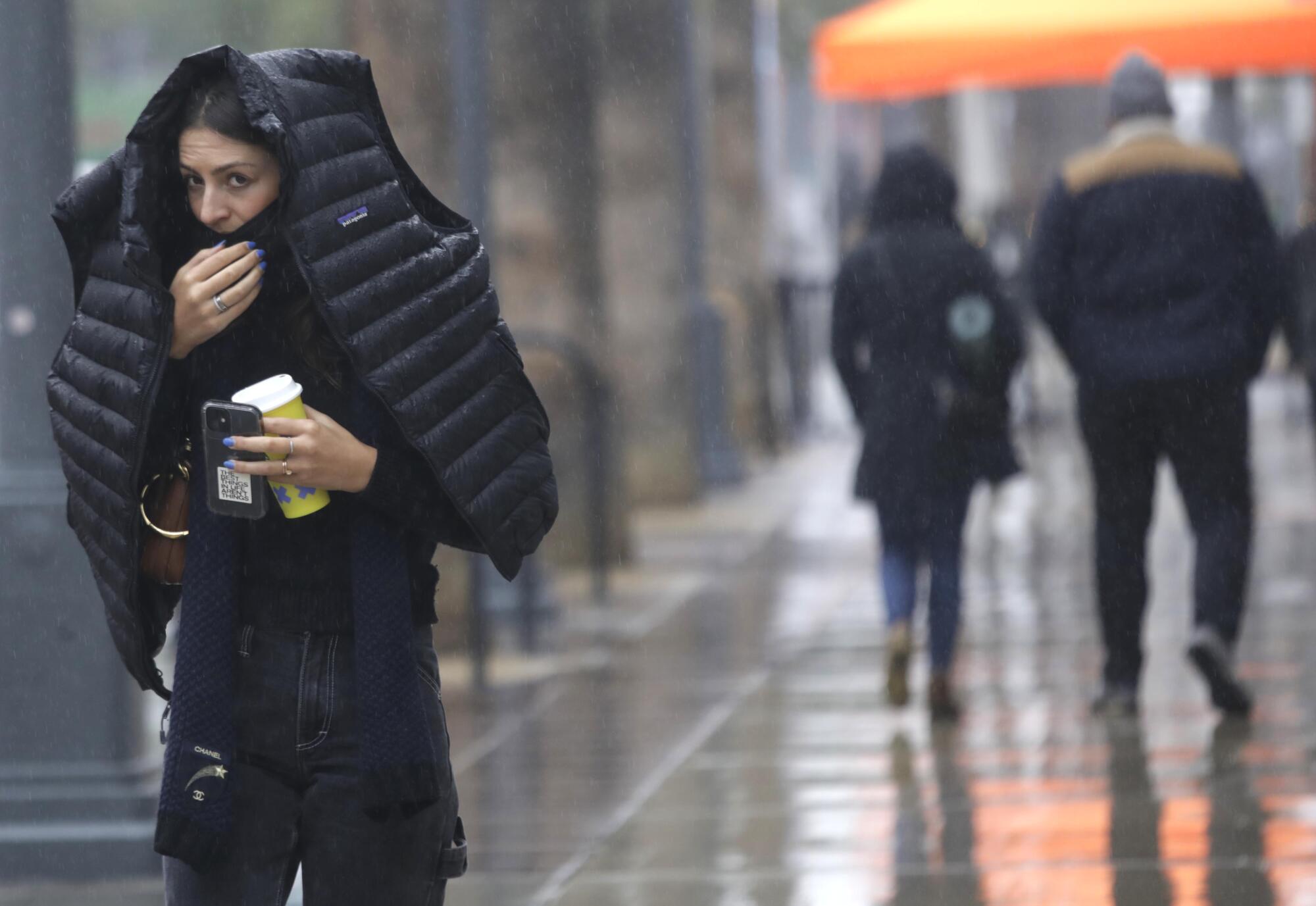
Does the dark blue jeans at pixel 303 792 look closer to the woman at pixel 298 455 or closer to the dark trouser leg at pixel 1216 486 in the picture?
the woman at pixel 298 455

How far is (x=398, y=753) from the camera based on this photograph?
10.6ft

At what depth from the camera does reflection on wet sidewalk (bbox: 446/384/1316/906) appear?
18.8 feet

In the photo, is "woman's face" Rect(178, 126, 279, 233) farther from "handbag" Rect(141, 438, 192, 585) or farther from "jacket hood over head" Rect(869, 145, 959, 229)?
"jacket hood over head" Rect(869, 145, 959, 229)

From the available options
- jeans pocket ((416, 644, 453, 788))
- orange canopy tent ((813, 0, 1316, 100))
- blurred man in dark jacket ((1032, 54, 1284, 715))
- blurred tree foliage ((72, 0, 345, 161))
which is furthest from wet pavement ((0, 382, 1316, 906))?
blurred tree foliage ((72, 0, 345, 161))

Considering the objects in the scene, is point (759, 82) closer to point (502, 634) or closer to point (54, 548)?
point (502, 634)

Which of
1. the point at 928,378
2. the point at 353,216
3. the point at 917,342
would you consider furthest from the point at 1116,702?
the point at 353,216

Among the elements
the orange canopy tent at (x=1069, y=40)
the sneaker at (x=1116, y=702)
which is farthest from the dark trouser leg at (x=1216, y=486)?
the orange canopy tent at (x=1069, y=40)

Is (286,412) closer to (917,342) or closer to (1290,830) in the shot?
(1290,830)

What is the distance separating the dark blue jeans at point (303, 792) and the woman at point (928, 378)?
4.71 metres

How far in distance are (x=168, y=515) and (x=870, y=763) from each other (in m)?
4.11

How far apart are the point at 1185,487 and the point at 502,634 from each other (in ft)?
12.4

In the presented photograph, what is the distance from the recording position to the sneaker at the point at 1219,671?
7477mm

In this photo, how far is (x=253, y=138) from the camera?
3256 millimetres

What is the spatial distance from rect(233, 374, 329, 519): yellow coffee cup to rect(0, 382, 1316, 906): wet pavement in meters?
2.58
